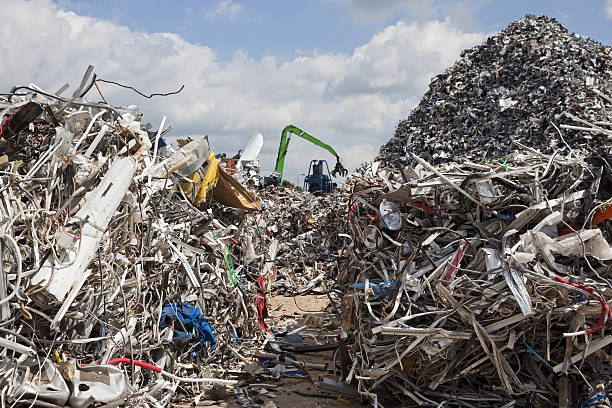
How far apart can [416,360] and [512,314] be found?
0.94 metres

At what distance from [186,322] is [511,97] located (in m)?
14.5

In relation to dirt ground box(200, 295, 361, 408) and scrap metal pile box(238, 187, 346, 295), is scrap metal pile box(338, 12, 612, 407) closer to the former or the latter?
dirt ground box(200, 295, 361, 408)

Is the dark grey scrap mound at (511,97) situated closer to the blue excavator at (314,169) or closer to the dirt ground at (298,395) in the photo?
the blue excavator at (314,169)

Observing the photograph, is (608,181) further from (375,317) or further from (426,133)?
(426,133)

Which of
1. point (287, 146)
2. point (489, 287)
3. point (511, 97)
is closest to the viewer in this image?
point (489, 287)

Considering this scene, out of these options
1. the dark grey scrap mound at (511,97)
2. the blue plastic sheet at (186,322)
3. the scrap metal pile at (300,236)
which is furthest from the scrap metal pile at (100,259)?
the dark grey scrap mound at (511,97)

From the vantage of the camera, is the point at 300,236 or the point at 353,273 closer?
the point at 353,273

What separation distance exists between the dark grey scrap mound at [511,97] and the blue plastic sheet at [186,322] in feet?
36.0

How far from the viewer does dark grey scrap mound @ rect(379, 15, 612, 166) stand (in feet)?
50.0

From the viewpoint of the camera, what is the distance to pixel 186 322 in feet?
18.1

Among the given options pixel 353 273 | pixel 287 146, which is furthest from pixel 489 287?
pixel 287 146

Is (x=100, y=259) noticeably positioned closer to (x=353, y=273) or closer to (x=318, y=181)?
(x=353, y=273)

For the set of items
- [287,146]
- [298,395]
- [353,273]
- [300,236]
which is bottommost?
[298,395]

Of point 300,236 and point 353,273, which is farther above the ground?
point 300,236
